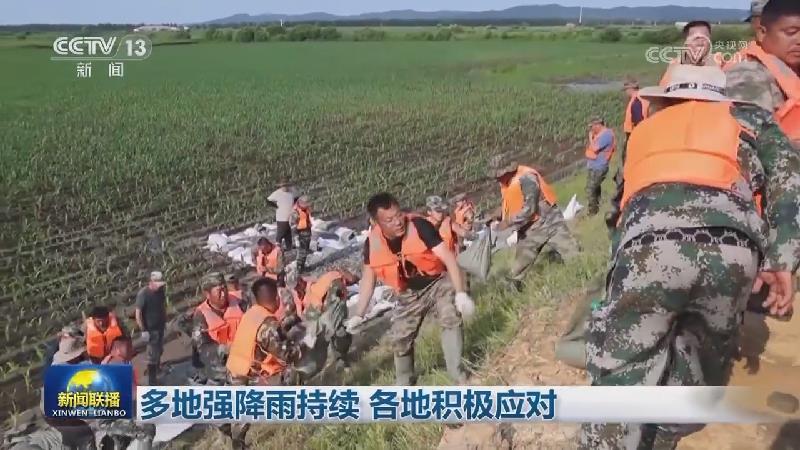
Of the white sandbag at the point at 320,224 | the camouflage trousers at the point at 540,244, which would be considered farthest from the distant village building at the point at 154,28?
the camouflage trousers at the point at 540,244

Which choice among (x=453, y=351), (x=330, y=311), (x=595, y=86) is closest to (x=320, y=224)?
(x=330, y=311)

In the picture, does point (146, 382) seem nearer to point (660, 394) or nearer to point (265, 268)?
point (265, 268)

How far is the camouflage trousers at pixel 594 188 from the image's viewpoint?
11.0ft

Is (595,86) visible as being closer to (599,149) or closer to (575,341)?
(599,149)

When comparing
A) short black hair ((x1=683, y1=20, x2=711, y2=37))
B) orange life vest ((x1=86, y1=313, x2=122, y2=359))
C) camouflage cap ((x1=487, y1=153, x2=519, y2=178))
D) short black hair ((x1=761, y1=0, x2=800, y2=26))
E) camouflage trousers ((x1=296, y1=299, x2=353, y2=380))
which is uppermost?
short black hair ((x1=761, y1=0, x2=800, y2=26))

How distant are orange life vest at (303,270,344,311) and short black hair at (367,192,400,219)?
1.15 ft

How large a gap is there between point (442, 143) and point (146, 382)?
145 cm

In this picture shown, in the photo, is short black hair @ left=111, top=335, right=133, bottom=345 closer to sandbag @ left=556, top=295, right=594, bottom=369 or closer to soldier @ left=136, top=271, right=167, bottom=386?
soldier @ left=136, top=271, right=167, bottom=386

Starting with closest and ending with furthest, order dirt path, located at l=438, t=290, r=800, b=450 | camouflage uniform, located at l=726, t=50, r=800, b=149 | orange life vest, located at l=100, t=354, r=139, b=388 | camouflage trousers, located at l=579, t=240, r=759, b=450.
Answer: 1. camouflage trousers, located at l=579, t=240, r=759, b=450
2. camouflage uniform, located at l=726, t=50, r=800, b=149
3. dirt path, located at l=438, t=290, r=800, b=450
4. orange life vest, located at l=100, t=354, r=139, b=388

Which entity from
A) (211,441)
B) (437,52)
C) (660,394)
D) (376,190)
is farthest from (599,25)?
(211,441)

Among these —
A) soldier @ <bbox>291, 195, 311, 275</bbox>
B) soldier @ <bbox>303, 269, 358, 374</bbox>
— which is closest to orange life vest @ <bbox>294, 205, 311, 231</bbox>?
soldier @ <bbox>291, 195, 311, 275</bbox>

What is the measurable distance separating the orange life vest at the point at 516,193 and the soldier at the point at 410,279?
0.45m

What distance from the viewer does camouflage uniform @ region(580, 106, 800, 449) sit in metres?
1.92

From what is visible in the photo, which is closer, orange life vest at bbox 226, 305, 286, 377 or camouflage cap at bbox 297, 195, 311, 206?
orange life vest at bbox 226, 305, 286, 377
